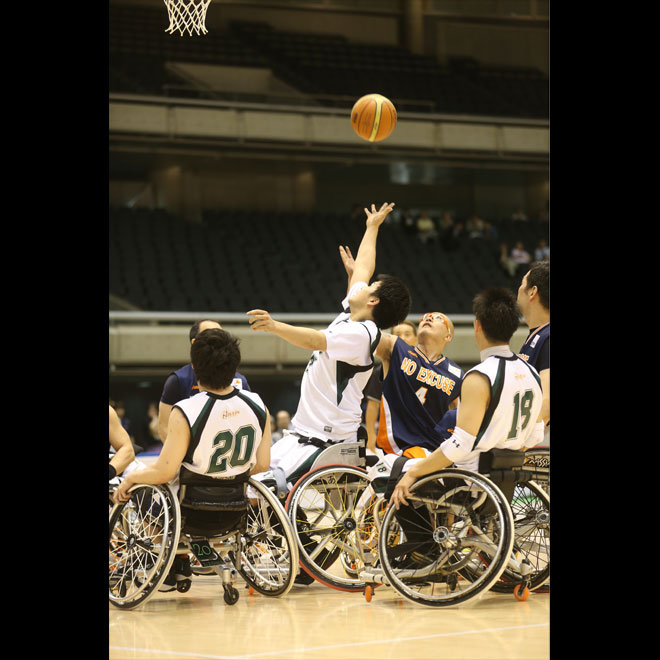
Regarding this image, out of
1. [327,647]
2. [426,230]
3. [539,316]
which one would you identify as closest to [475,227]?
[426,230]

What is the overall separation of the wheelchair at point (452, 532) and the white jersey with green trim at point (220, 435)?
727 millimetres

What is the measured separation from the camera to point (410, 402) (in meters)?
5.09

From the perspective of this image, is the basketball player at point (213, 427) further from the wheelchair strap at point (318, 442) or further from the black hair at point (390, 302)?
the black hair at point (390, 302)

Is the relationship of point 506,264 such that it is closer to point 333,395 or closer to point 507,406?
point 333,395

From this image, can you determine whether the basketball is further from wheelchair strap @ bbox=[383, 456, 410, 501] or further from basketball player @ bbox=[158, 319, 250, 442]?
wheelchair strap @ bbox=[383, 456, 410, 501]

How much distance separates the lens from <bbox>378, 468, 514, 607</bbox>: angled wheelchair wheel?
4234mm

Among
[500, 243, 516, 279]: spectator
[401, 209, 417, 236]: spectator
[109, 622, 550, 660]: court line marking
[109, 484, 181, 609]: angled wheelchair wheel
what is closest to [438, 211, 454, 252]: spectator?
[401, 209, 417, 236]: spectator

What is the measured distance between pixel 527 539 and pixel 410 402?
91 cm

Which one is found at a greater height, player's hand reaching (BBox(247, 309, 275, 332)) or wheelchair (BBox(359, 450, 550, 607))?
player's hand reaching (BBox(247, 309, 275, 332))

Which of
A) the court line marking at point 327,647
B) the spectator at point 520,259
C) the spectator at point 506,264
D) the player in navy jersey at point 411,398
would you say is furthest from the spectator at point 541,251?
the court line marking at point 327,647

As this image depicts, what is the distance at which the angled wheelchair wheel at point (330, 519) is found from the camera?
488 cm

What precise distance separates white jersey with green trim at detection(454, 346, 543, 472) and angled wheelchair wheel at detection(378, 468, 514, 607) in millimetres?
180
